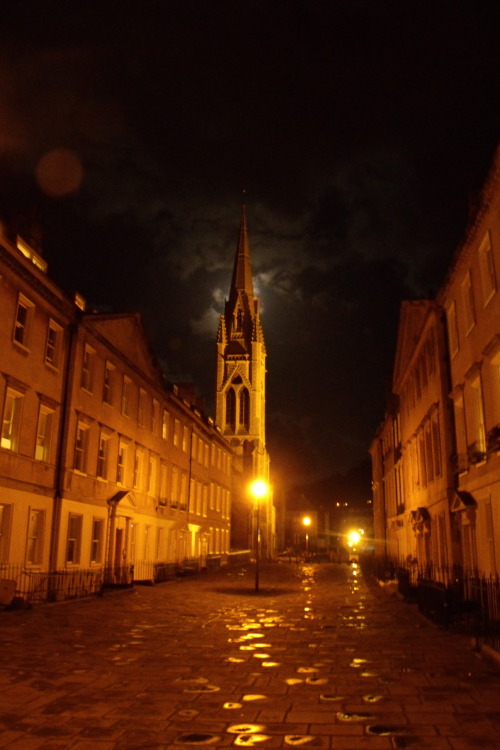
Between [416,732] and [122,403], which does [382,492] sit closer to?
[122,403]

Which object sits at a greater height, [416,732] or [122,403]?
[122,403]

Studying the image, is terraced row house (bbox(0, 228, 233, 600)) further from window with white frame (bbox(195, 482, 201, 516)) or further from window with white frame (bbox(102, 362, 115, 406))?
window with white frame (bbox(195, 482, 201, 516))

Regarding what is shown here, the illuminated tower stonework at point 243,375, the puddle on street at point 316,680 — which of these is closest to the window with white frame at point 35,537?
the puddle on street at point 316,680

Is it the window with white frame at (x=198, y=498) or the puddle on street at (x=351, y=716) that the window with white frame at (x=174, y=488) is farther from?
the puddle on street at (x=351, y=716)

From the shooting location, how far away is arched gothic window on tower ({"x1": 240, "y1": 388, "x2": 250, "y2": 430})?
338ft

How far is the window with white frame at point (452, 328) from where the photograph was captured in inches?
826

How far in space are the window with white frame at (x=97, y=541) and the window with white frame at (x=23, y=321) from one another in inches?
354

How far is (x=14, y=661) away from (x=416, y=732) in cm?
700

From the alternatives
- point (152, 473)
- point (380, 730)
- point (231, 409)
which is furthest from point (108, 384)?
point (231, 409)

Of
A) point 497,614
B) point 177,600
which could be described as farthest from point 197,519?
point 497,614

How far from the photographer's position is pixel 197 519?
45.8 m

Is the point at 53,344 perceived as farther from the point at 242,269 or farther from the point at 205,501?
the point at 242,269

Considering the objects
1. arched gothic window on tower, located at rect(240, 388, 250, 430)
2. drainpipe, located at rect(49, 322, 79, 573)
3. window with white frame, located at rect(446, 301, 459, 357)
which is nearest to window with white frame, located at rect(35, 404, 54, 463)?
drainpipe, located at rect(49, 322, 79, 573)

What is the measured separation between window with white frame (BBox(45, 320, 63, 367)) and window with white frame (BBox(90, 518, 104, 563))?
738cm
